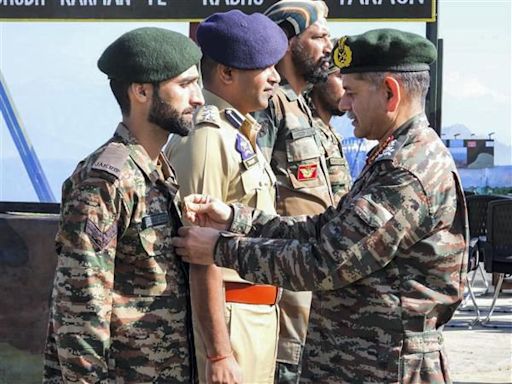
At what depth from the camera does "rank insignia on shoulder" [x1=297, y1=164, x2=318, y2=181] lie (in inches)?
169

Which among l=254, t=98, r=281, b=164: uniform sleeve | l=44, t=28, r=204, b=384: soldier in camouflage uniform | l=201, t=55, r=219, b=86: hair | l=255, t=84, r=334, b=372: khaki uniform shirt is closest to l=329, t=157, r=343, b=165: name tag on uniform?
l=255, t=84, r=334, b=372: khaki uniform shirt

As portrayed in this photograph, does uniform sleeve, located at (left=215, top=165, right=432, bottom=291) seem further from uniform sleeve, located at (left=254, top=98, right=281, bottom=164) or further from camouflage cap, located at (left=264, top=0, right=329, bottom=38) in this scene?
camouflage cap, located at (left=264, top=0, right=329, bottom=38)

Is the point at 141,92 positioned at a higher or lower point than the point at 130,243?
higher

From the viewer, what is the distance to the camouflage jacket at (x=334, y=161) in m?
4.66

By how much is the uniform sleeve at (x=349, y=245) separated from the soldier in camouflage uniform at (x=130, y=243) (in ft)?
0.71

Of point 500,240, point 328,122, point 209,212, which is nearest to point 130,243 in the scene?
point 209,212

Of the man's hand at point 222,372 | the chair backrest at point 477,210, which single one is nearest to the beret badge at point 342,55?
the man's hand at point 222,372

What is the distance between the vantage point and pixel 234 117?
3.68 meters

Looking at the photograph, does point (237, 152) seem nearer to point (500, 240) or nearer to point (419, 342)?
point (419, 342)

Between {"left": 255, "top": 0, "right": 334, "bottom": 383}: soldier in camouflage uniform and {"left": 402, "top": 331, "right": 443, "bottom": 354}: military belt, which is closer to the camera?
{"left": 402, "top": 331, "right": 443, "bottom": 354}: military belt

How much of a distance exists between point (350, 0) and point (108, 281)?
3.19m

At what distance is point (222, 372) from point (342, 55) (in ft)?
3.31

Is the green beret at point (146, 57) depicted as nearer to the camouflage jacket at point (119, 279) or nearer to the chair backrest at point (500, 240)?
the camouflage jacket at point (119, 279)

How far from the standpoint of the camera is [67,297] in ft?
9.08
